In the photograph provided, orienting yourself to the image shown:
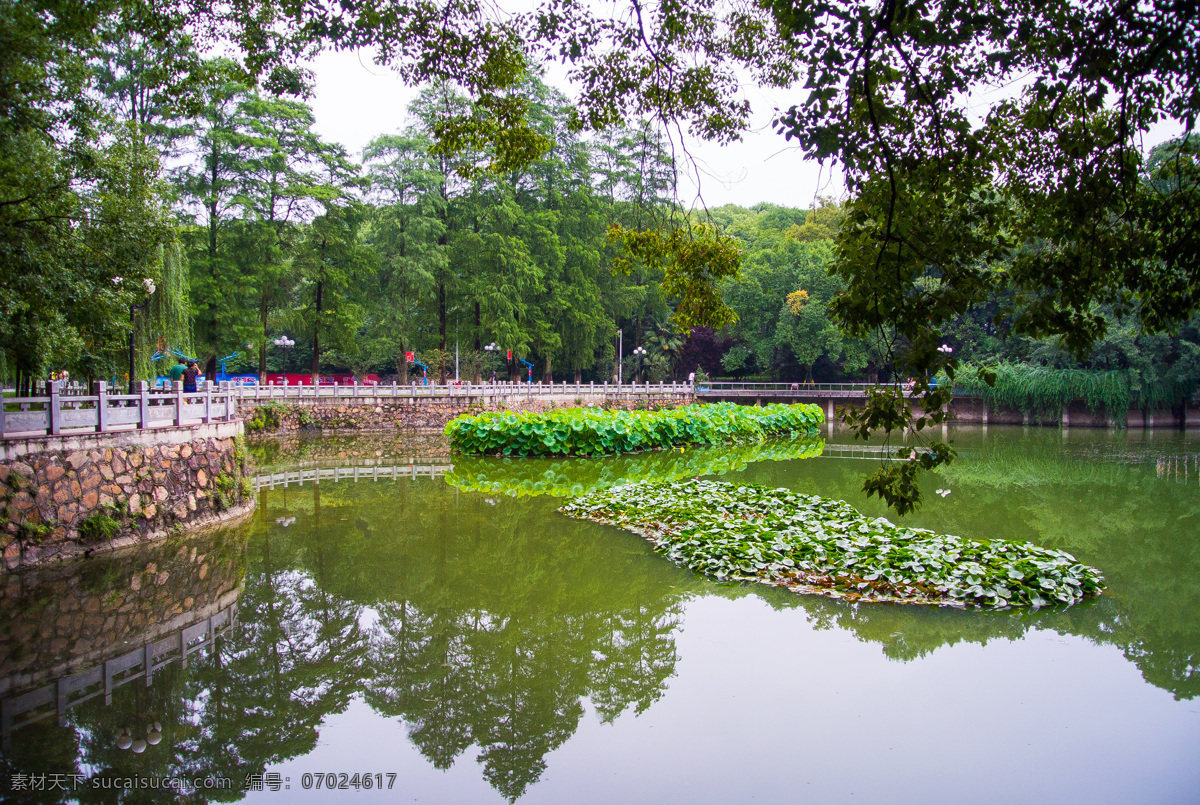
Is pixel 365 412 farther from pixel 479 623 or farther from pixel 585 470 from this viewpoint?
pixel 479 623

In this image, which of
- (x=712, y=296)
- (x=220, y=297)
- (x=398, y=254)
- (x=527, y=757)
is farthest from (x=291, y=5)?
(x=398, y=254)

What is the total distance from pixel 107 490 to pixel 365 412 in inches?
658

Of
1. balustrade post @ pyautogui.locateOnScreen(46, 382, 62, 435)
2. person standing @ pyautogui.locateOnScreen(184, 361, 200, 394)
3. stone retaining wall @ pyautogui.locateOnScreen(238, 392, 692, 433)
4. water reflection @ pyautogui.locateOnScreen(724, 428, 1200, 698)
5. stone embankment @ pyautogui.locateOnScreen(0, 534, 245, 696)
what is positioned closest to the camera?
stone embankment @ pyautogui.locateOnScreen(0, 534, 245, 696)

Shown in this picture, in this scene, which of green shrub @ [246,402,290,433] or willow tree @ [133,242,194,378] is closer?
willow tree @ [133,242,194,378]

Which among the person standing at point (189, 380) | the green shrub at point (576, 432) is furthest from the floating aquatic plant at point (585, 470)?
the person standing at point (189, 380)

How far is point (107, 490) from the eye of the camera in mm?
8219

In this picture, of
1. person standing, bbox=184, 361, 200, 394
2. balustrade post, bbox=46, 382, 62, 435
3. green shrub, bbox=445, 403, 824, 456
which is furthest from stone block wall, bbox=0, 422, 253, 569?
green shrub, bbox=445, 403, 824, 456

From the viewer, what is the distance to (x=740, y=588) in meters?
6.78

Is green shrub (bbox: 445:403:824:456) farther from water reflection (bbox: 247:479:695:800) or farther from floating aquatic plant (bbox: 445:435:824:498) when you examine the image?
water reflection (bbox: 247:479:695:800)

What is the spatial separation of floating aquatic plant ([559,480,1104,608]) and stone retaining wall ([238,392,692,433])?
1607 cm

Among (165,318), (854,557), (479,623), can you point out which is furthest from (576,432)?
(479,623)

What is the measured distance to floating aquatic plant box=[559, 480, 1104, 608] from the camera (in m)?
6.32

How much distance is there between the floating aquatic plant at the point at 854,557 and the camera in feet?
20.7

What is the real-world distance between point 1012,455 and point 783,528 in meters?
15.2
